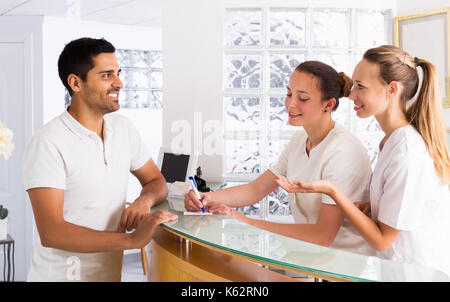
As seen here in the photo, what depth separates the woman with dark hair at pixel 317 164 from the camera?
217 centimetres

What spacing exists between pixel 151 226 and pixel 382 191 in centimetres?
89

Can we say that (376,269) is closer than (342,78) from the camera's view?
Yes

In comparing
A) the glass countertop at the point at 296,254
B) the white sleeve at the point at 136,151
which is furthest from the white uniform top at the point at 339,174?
the white sleeve at the point at 136,151

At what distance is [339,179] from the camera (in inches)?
85.3

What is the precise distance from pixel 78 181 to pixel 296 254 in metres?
0.85

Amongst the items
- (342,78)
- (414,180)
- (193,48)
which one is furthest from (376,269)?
(193,48)

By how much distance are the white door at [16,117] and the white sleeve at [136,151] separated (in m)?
3.32

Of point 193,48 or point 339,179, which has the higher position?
point 193,48

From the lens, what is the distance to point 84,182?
191 centimetres

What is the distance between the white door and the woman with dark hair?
3382 millimetres
